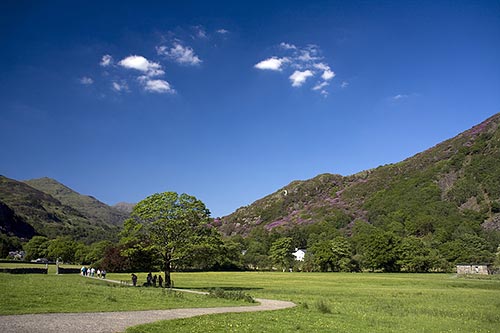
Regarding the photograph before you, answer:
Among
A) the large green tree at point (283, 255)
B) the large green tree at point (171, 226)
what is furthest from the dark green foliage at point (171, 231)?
the large green tree at point (283, 255)

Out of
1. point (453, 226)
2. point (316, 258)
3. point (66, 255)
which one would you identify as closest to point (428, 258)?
point (316, 258)

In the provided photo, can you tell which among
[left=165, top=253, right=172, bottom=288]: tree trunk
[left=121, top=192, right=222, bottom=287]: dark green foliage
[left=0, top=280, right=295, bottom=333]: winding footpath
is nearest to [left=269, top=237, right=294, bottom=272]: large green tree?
[left=121, top=192, right=222, bottom=287]: dark green foliage

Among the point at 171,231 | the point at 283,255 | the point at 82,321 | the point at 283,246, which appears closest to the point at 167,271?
the point at 171,231

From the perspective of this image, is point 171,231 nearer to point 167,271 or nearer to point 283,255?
point 167,271

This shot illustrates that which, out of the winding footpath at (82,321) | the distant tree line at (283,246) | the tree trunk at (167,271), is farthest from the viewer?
the distant tree line at (283,246)

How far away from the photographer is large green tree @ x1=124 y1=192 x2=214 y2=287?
5144 cm

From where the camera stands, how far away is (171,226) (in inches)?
2037

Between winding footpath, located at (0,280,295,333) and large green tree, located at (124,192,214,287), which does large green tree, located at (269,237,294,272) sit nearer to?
large green tree, located at (124,192,214,287)

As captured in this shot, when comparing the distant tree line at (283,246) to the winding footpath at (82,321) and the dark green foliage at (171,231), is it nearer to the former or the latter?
the dark green foliage at (171,231)

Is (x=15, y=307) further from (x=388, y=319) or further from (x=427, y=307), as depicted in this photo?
(x=427, y=307)

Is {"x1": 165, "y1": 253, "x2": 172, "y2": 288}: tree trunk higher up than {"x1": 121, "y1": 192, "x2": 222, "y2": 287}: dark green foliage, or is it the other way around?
{"x1": 121, "y1": 192, "x2": 222, "y2": 287}: dark green foliage

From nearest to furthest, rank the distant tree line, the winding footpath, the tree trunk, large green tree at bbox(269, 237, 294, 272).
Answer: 1. the winding footpath
2. the tree trunk
3. the distant tree line
4. large green tree at bbox(269, 237, 294, 272)

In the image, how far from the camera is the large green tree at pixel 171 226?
5144cm

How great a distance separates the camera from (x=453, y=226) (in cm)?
15450
